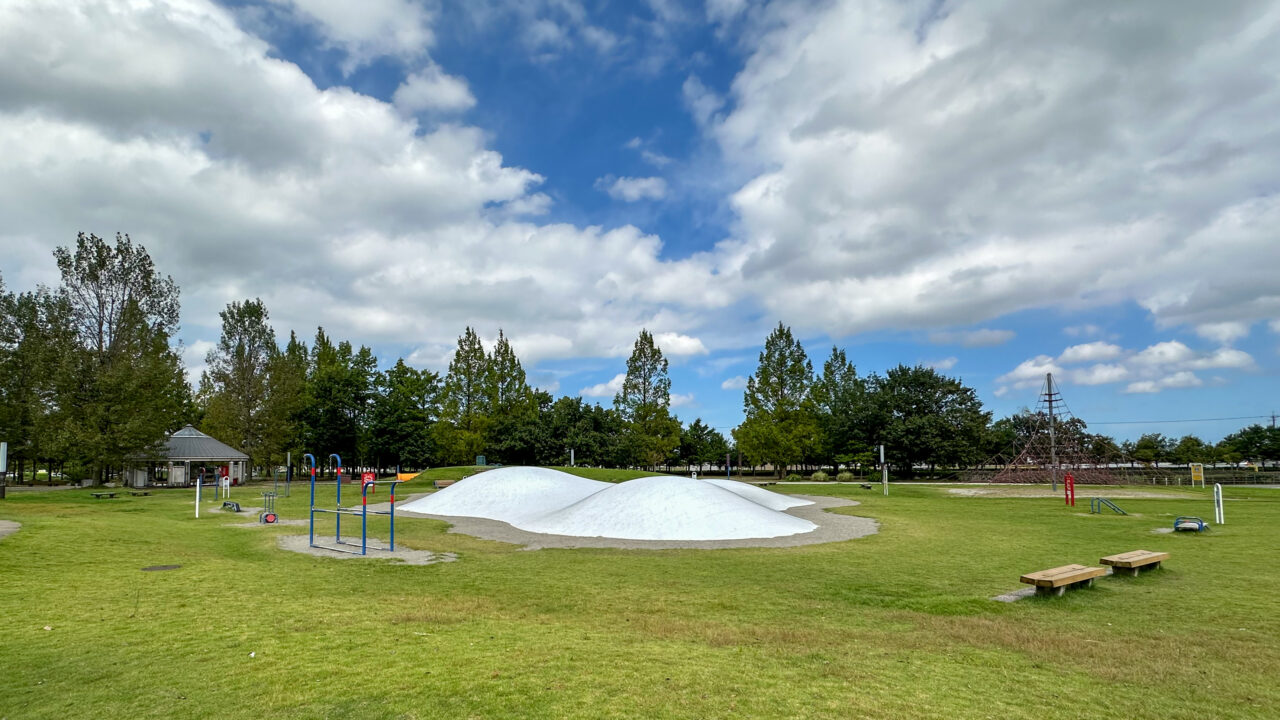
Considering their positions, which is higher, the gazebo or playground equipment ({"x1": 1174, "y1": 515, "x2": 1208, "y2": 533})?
the gazebo

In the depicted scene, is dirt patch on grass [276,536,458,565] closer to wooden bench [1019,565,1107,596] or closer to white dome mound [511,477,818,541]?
white dome mound [511,477,818,541]

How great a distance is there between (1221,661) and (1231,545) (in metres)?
11.5

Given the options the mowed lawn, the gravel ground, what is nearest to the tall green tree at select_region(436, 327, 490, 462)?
the gravel ground

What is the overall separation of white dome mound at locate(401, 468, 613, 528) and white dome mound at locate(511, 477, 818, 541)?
10.7ft

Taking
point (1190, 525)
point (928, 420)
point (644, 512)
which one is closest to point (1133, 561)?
point (1190, 525)

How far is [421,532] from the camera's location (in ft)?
61.7

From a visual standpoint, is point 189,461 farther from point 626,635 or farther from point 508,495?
point 626,635

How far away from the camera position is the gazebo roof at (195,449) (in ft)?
152

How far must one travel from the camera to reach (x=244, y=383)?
172 ft

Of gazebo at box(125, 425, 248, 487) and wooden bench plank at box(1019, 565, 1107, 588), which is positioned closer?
wooden bench plank at box(1019, 565, 1107, 588)

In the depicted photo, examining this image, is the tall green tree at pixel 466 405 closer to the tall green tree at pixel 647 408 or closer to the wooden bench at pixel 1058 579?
the tall green tree at pixel 647 408

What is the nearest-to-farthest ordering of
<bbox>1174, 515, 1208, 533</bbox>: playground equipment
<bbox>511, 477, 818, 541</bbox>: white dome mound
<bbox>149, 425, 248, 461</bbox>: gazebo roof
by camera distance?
<bbox>1174, 515, 1208, 533</bbox>: playground equipment → <bbox>511, 477, 818, 541</bbox>: white dome mound → <bbox>149, 425, 248, 461</bbox>: gazebo roof

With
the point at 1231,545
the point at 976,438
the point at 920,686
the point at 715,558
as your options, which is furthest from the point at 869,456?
the point at 920,686

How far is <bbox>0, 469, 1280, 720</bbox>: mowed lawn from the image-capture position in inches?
206
